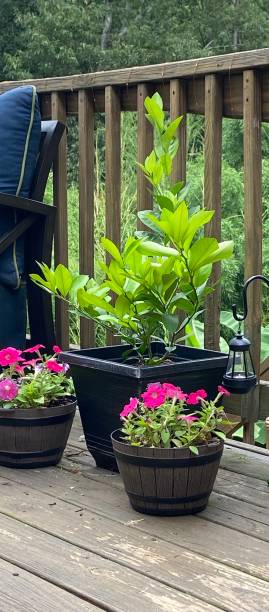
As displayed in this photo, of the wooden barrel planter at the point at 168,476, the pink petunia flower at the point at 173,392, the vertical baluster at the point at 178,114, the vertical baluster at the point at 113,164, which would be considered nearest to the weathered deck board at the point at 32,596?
the wooden barrel planter at the point at 168,476

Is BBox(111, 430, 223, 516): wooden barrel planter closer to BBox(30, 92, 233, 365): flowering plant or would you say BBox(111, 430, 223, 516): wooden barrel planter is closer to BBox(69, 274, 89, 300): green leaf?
BBox(30, 92, 233, 365): flowering plant

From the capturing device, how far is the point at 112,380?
2139 millimetres

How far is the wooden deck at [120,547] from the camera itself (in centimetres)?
147

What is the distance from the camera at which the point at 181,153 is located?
8.60 ft

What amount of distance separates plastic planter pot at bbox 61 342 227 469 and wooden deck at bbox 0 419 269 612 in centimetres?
10

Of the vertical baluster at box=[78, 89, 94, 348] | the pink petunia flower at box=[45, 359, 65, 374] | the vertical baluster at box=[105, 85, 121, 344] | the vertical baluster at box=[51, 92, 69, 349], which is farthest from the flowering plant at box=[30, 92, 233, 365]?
the vertical baluster at box=[51, 92, 69, 349]

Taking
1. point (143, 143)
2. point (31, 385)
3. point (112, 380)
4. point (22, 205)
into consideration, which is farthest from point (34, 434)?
point (143, 143)

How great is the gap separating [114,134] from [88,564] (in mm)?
1548

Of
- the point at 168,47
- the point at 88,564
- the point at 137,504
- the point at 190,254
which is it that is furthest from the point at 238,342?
the point at 168,47

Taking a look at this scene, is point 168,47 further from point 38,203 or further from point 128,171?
point 38,203

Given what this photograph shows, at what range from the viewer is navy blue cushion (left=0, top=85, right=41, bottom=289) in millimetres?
2686

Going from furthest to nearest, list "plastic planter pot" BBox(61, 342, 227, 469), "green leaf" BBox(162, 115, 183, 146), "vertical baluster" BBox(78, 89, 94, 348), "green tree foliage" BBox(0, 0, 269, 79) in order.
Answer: "green tree foliage" BBox(0, 0, 269, 79)
"vertical baluster" BBox(78, 89, 94, 348)
"green leaf" BBox(162, 115, 183, 146)
"plastic planter pot" BBox(61, 342, 227, 469)

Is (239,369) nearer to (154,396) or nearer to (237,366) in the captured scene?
(237,366)

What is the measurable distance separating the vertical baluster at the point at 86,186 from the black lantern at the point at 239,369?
975 millimetres
